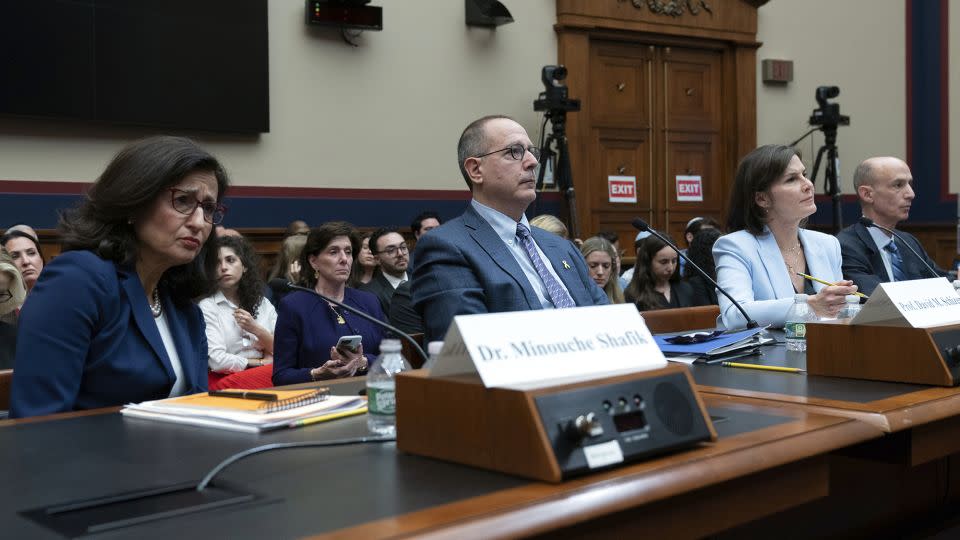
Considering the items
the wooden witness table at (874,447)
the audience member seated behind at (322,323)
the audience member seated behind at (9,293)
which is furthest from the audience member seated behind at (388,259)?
the wooden witness table at (874,447)

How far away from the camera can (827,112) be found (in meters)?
7.75

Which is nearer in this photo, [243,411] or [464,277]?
[243,411]

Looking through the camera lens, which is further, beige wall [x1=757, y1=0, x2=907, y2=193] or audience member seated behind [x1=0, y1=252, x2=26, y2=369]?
beige wall [x1=757, y1=0, x2=907, y2=193]

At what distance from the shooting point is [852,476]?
179 centimetres

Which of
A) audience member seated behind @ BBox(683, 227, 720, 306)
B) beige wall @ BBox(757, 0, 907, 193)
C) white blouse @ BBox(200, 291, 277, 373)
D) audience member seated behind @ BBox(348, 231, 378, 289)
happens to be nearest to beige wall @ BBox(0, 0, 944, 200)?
beige wall @ BBox(757, 0, 907, 193)

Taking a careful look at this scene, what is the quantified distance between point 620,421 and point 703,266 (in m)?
3.73

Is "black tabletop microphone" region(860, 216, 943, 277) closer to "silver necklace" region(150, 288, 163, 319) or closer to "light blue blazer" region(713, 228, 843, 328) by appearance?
"light blue blazer" region(713, 228, 843, 328)

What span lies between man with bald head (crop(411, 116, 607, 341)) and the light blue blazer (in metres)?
0.43

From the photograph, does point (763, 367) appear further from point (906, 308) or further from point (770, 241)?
point (770, 241)

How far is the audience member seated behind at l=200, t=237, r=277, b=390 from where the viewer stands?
397 centimetres

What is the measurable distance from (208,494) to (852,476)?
1.19 metres

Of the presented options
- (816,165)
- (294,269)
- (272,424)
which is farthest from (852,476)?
(816,165)

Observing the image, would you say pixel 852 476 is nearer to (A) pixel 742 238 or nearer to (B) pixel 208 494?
(B) pixel 208 494

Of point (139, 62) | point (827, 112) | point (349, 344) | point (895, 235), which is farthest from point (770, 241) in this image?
point (827, 112)
